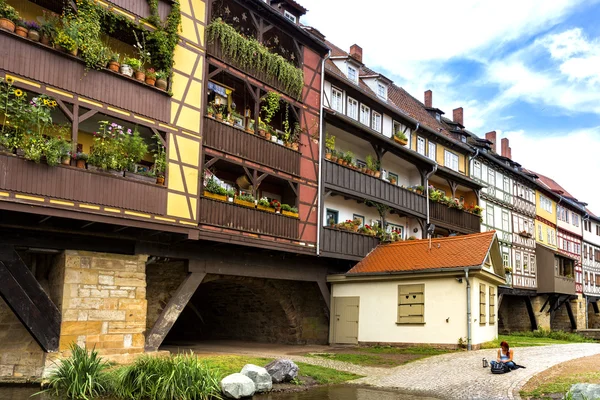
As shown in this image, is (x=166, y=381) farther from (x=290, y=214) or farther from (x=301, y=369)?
(x=290, y=214)

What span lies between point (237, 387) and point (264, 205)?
8392 mm

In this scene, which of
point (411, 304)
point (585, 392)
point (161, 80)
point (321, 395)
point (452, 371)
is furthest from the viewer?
point (411, 304)

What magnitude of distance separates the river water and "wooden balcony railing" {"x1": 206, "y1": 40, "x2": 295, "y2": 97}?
34.4 ft

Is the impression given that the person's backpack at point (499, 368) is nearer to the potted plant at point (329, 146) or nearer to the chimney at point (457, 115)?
the potted plant at point (329, 146)

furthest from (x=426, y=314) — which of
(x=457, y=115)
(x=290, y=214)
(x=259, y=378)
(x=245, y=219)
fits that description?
(x=457, y=115)

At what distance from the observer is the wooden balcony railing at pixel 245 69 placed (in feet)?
59.8

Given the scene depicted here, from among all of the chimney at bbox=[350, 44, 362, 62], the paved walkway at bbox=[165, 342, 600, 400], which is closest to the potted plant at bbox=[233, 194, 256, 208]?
the paved walkway at bbox=[165, 342, 600, 400]

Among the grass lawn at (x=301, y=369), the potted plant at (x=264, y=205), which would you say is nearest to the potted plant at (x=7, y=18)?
the grass lawn at (x=301, y=369)

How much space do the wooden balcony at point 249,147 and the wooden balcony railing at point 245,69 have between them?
2.07 meters

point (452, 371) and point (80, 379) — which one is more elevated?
point (80, 379)

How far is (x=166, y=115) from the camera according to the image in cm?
1634

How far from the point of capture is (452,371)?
50.1 feet

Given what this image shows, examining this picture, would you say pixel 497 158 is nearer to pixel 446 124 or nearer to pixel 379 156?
pixel 446 124

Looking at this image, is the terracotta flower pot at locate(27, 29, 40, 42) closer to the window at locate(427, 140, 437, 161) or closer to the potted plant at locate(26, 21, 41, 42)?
the potted plant at locate(26, 21, 41, 42)
